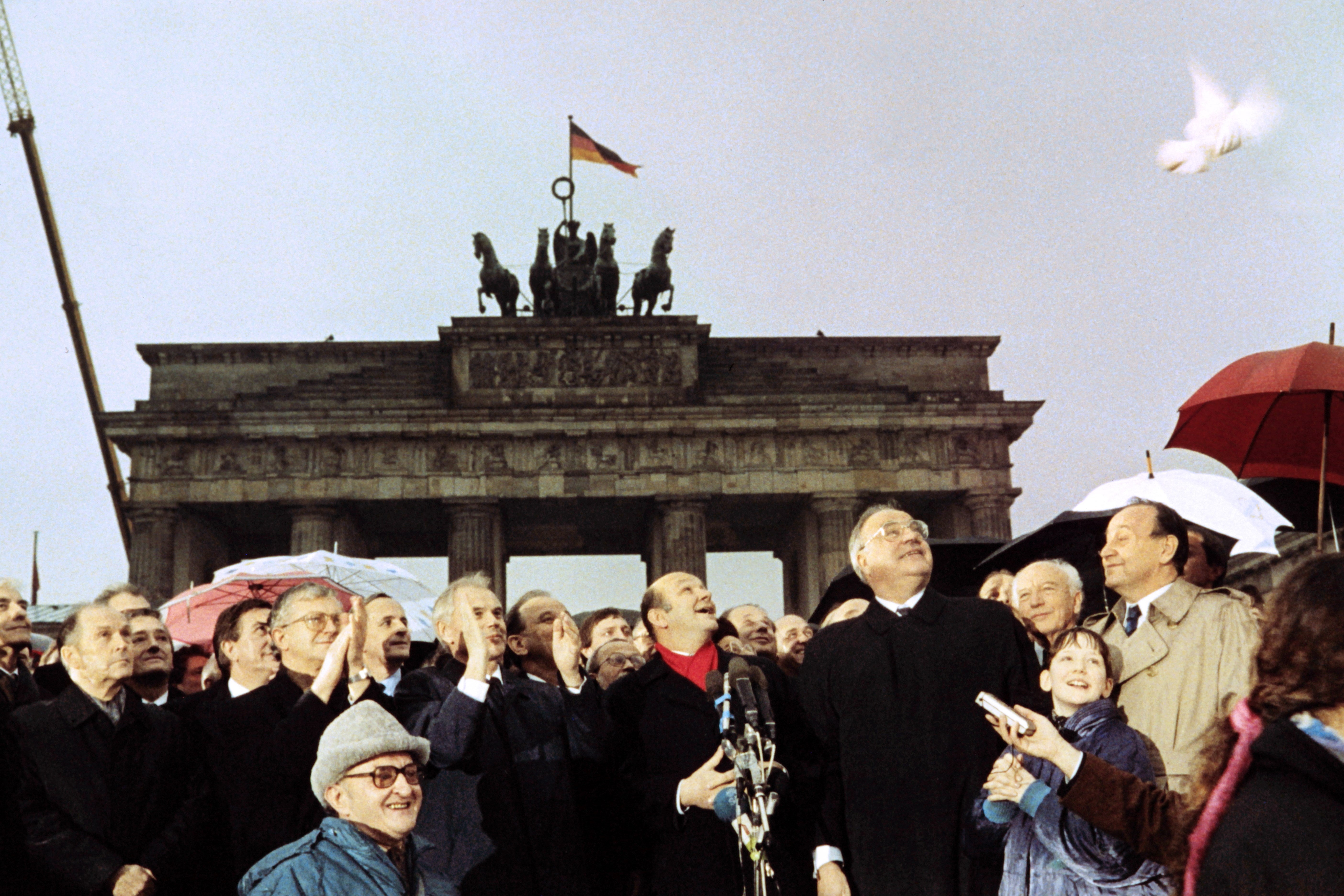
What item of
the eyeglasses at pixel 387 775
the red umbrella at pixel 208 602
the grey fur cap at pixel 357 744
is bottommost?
the eyeglasses at pixel 387 775

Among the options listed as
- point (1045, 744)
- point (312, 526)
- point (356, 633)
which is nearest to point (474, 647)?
point (356, 633)

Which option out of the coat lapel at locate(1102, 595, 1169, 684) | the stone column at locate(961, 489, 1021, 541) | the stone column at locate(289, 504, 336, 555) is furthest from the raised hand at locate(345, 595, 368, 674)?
the stone column at locate(961, 489, 1021, 541)

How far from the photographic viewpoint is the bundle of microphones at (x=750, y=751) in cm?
362

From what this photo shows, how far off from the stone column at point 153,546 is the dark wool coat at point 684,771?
30.8 meters

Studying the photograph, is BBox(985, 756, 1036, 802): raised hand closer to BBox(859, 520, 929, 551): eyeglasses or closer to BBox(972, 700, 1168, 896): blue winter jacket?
BBox(972, 700, 1168, 896): blue winter jacket

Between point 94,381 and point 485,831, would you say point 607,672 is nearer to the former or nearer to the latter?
point 485,831

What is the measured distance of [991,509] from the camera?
35375 mm

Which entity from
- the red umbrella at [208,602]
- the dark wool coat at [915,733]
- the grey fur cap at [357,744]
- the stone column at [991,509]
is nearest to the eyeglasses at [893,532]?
the dark wool coat at [915,733]

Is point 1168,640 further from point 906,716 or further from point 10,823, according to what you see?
point 10,823

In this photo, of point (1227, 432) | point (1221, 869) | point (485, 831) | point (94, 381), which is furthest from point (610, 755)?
point (94, 381)

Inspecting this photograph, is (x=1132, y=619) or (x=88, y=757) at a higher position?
(x=1132, y=619)

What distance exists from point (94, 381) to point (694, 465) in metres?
18.3

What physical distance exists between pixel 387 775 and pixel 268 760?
1268 mm

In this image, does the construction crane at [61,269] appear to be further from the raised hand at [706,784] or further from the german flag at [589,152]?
the raised hand at [706,784]
